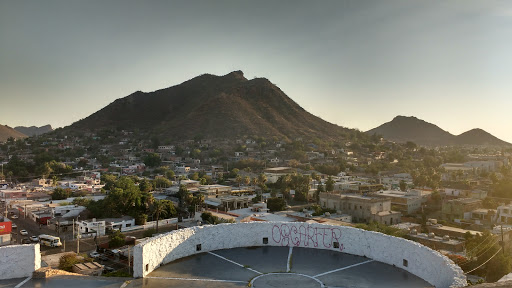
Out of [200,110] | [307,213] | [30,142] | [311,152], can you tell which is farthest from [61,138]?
[307,213]

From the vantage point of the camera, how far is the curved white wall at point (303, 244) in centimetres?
1333

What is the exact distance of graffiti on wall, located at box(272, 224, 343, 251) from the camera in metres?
16.8

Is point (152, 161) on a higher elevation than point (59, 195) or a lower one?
higher

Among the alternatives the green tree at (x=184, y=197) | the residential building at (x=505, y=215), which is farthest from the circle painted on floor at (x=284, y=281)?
the residential building at (x=505, y=215)

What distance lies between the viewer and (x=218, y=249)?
16.8 metres

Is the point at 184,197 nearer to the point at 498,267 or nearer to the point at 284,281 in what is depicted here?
the point at 498,267

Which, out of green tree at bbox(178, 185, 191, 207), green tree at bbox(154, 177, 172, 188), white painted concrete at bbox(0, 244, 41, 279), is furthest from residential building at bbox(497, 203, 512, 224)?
green tree at bbox(154, 177, 172, 188)

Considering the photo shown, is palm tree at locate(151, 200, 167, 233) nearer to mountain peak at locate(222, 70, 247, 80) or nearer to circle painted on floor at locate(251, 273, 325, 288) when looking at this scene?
circle painted on floor at locate(251, 273, 325, 288)

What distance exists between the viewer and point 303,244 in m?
17.2

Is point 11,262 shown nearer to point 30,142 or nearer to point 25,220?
point 25,220

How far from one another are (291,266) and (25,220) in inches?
1404

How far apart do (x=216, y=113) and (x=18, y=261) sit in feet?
432

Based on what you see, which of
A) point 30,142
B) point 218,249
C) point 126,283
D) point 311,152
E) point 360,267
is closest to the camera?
point 126,283

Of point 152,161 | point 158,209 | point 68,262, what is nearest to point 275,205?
point 158,209
